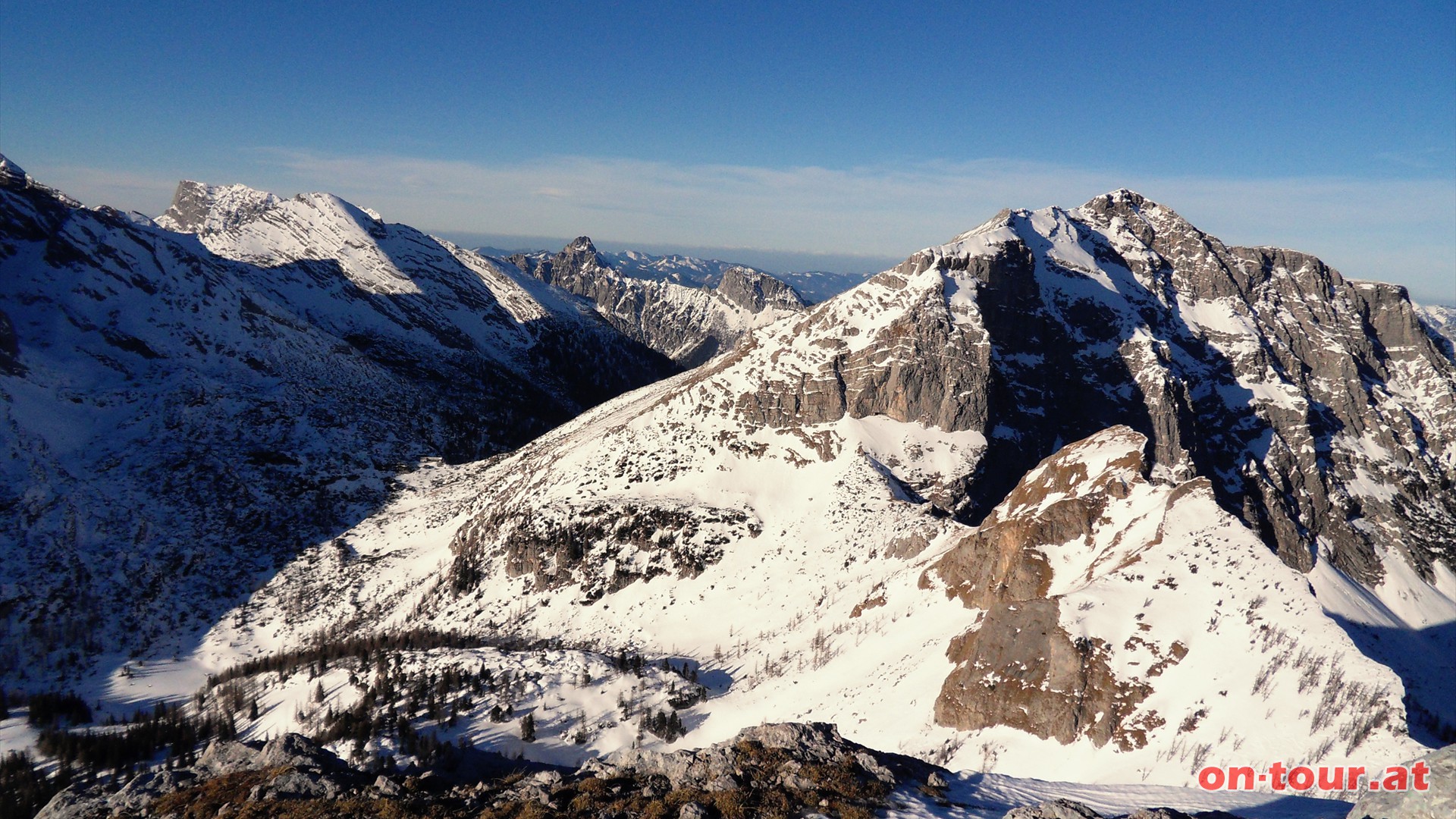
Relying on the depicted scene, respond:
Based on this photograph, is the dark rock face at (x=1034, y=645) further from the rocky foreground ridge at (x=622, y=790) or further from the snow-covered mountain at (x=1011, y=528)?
the rocky foreground ridge at (x=622, y=790)

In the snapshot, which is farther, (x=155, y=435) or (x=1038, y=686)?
(x=155, y=435)

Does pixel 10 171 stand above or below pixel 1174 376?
above

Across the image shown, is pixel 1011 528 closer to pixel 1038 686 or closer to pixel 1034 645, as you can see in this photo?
pixel 1034 645

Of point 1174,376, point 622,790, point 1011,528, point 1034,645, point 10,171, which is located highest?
point 10,171

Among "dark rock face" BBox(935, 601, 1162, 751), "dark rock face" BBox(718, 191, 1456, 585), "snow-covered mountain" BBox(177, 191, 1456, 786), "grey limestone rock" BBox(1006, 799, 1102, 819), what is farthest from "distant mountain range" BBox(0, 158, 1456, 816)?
"grey limestone rock" BBox(1006, 799, 1102, 819)

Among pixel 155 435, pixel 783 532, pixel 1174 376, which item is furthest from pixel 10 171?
pixel 1174 376

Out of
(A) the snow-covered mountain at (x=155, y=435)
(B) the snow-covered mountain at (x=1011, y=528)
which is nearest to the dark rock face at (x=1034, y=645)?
(B) the snow-covered mountain at (x=1011, y=528)

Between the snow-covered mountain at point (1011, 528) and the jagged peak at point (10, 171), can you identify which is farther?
the jagged peak at point (10, 171)

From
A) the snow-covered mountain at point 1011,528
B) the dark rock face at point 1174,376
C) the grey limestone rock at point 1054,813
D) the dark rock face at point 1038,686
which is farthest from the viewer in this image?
the dark rock face at point 1174,376
